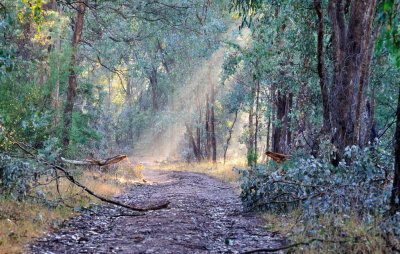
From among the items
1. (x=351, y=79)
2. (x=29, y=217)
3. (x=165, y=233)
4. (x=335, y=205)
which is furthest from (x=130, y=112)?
(x=335, y=205)

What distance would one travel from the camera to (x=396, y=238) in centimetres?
536

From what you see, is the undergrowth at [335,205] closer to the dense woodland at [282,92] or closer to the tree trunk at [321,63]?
the dense woodland at [282,92]

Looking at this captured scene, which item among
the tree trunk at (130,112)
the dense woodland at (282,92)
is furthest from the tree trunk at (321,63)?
the tree trunk at (130,112)

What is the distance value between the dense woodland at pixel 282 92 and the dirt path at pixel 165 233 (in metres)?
0.70

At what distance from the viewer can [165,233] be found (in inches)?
288

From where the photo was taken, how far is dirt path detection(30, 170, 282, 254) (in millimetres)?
6547

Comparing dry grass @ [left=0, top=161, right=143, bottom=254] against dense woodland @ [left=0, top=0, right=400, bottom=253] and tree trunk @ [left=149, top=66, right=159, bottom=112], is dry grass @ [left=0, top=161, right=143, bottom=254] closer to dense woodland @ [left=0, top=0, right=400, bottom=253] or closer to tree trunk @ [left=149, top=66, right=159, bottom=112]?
dense woodland @ [left=0, top=0, right=400, bottom=253]

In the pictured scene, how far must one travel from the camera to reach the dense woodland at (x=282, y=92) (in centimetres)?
677

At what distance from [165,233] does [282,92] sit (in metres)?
10.9

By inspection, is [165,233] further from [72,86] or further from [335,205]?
[72,86]

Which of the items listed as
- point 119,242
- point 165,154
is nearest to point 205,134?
point 165,154

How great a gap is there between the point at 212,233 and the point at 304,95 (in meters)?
8.06

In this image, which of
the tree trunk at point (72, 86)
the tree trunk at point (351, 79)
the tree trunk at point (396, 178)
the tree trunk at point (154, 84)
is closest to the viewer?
the tree trunk at point (396, 178)

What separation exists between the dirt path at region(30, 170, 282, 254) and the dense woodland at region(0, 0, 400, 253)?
2.30 ft
